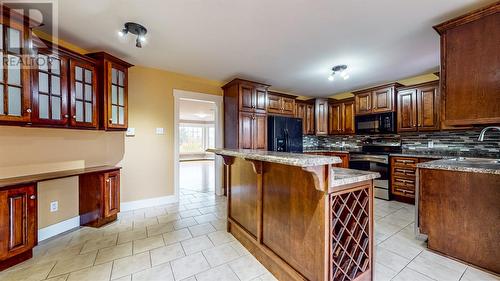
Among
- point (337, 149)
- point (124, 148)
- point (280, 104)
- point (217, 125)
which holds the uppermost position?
point (280, 104)

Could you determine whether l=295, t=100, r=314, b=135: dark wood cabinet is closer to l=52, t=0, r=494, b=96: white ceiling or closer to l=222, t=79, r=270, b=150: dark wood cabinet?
l=222, t=79, r=270, b=150: dark wood cabinet

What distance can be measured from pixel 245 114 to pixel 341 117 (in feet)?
9.29

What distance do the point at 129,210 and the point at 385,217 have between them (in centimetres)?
419

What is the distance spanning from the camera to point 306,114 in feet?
18.2

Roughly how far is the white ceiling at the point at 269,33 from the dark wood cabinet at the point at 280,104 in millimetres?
1000

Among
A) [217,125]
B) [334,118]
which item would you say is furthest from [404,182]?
[217,125]

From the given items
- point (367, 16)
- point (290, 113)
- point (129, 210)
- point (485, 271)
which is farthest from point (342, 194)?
point (290, 113)

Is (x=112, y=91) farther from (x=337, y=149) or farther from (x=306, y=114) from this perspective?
(x=337, y=149)

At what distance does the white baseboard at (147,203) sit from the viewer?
3.36 metres

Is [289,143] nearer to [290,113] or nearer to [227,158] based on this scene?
[290,113]

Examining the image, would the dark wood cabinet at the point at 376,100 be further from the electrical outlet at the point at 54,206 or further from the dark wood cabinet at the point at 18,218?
the electrical outlet at the point at 54,206

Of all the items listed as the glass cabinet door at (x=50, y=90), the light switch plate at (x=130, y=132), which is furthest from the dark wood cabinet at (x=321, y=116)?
the glass cabinet door at (x=50, y=90)

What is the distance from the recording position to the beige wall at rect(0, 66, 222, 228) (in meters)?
2.33

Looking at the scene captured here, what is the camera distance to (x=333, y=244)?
4.61 feet
